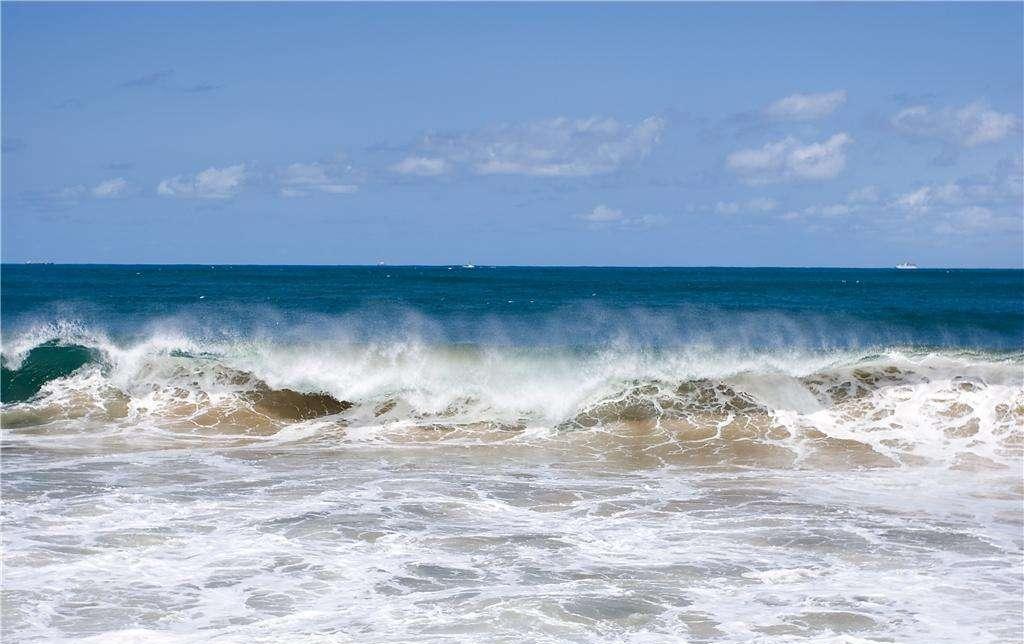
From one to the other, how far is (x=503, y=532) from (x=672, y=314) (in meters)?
28.0

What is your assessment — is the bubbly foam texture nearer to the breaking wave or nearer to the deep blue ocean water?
the breaking wave

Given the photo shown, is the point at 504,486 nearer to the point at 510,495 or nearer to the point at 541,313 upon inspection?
the point at 510,495

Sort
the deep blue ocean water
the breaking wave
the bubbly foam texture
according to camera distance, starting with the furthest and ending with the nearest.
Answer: the deep blue ocean water < the breaking wave < the bubbly foam texture

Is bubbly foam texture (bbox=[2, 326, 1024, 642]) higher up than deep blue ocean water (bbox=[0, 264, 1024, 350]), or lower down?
lower down

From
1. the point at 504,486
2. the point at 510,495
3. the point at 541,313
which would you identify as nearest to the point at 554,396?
the point at 504,486

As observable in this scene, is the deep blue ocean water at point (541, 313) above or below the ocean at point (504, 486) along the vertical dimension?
above

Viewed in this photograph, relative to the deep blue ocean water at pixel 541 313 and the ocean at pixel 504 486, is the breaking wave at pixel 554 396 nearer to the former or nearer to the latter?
the ocean at pixel 504 486

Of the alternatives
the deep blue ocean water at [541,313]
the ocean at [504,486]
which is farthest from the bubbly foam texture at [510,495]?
the deep blue ocean water at [541,313]

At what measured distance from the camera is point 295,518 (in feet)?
37.1

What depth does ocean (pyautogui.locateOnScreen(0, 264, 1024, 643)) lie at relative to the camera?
8.36 meters

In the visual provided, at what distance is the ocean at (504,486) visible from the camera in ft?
27.4

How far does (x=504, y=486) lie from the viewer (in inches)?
522

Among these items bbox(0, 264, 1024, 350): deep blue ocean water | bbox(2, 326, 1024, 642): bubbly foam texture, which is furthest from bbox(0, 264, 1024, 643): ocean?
bbox(0, 264, 1024, 350): deep blue ocean water

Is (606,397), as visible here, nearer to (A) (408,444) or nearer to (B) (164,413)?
(A) (408,444)
